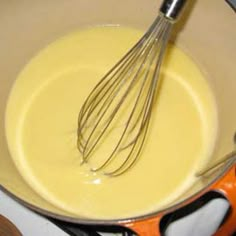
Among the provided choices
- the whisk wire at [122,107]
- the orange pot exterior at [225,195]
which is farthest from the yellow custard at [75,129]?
the orange pot exterior at [225,195]

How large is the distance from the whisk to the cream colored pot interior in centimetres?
10

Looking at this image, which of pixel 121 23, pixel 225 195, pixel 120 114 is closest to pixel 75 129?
pixel 120 114

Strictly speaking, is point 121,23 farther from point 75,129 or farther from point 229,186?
point 229,186

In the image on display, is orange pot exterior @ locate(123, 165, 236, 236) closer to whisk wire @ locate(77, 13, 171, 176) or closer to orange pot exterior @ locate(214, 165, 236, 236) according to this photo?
orange pot exterior @ locate(214, 165, 236, 236)

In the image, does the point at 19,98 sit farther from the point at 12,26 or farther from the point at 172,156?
the point at 172,156

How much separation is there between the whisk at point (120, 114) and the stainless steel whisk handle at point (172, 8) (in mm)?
131

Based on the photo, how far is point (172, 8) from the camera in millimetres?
784

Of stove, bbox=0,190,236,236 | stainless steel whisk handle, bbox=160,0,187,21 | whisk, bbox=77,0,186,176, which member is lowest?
stove, bbox=0,190,236,236

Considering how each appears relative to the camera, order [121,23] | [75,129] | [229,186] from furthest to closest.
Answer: [121,23], [75,129], [229,186]

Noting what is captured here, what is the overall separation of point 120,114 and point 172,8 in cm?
31

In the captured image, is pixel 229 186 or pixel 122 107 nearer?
pixel 229 186

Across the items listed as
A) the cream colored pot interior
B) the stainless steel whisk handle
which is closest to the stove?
the cream colored pot interior

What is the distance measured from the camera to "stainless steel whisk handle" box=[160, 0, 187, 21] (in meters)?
0.78

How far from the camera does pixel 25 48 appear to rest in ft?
3.58
